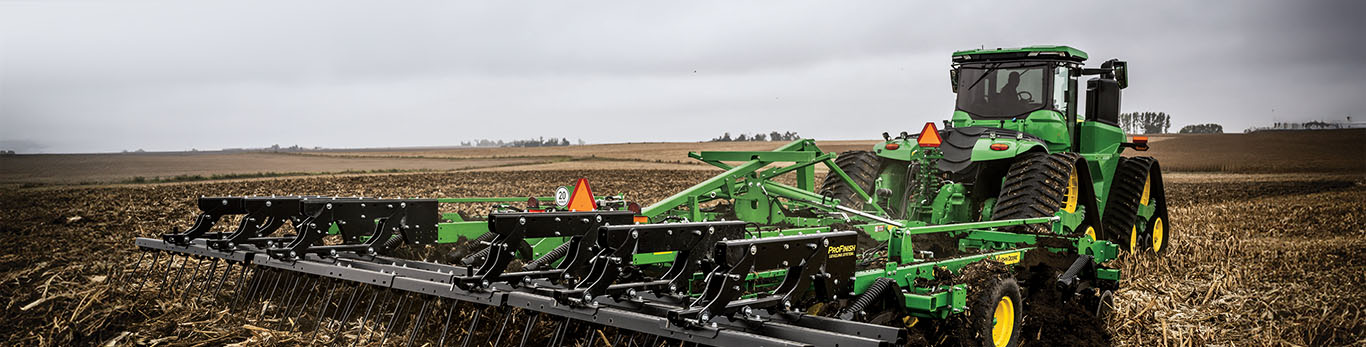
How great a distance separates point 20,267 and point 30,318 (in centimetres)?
244

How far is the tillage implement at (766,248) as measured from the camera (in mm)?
4281

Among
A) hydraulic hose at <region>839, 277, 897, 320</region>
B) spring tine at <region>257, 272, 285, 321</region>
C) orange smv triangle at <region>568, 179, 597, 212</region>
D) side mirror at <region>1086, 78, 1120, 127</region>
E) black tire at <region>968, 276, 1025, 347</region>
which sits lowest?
spring tine at <region>257, 272, 285, 321</region>

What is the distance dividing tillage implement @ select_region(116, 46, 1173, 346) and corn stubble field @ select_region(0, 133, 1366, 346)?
0.99ft

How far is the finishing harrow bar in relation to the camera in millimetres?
3969

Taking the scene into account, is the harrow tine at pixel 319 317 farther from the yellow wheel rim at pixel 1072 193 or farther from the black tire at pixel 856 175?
the yellow wheel rim at pixel 1072 193

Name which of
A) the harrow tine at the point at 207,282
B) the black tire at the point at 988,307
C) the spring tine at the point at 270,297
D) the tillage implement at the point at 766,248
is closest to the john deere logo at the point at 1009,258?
the tillage implement at the point at 766,248

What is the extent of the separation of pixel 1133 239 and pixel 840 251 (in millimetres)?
6635

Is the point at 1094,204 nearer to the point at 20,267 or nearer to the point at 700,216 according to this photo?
the point at 700,216

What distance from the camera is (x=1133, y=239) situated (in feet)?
31.8

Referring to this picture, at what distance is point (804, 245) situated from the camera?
13.9 feet

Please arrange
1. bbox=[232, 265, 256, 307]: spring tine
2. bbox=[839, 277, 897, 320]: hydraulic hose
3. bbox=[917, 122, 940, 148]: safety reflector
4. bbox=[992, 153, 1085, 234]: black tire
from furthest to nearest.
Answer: bbox=[917, 122, 940, 148]: safety reflector
bbox=[992, 153, 1085, 234]: black tire
bbox=[232, 265, 256, 307]: spring tine
bbox=[839, 277, 897, 320]: hydraulic hose

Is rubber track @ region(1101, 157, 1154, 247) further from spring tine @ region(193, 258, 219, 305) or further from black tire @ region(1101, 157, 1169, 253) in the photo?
spring tine @ region(193, 258, 219, 305)

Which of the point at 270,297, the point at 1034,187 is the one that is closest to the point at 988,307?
the point at 1034,187

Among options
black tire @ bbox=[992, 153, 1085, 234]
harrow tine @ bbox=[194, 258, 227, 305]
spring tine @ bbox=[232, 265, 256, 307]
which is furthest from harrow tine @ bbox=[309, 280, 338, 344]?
black tire @ bbox=[992, 153, 1085, 234]
